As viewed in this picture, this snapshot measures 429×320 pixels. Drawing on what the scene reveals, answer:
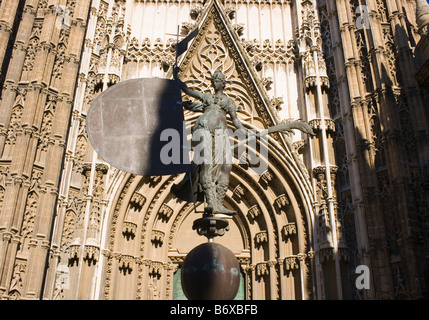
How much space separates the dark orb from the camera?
205 inches

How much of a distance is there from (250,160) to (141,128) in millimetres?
9683

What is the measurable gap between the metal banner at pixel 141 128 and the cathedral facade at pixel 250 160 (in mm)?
6512

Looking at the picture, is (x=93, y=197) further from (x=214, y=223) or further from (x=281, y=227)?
(x=214, y=223)

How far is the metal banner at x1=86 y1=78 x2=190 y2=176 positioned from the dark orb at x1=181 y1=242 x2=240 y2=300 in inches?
46.6

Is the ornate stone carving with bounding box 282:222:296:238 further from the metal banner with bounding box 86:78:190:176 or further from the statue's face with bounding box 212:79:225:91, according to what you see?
the metal banner with bounding box 86:78:190:176

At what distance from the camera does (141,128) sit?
6195mm

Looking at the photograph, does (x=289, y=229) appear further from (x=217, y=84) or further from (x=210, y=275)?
(x=210, y=275)

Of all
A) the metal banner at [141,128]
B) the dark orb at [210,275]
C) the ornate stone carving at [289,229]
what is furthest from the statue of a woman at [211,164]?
the ornate stone carving at [289,229]

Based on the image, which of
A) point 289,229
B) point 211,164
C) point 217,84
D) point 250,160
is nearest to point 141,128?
point 211,164

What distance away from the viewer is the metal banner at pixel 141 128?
5.99 metres
